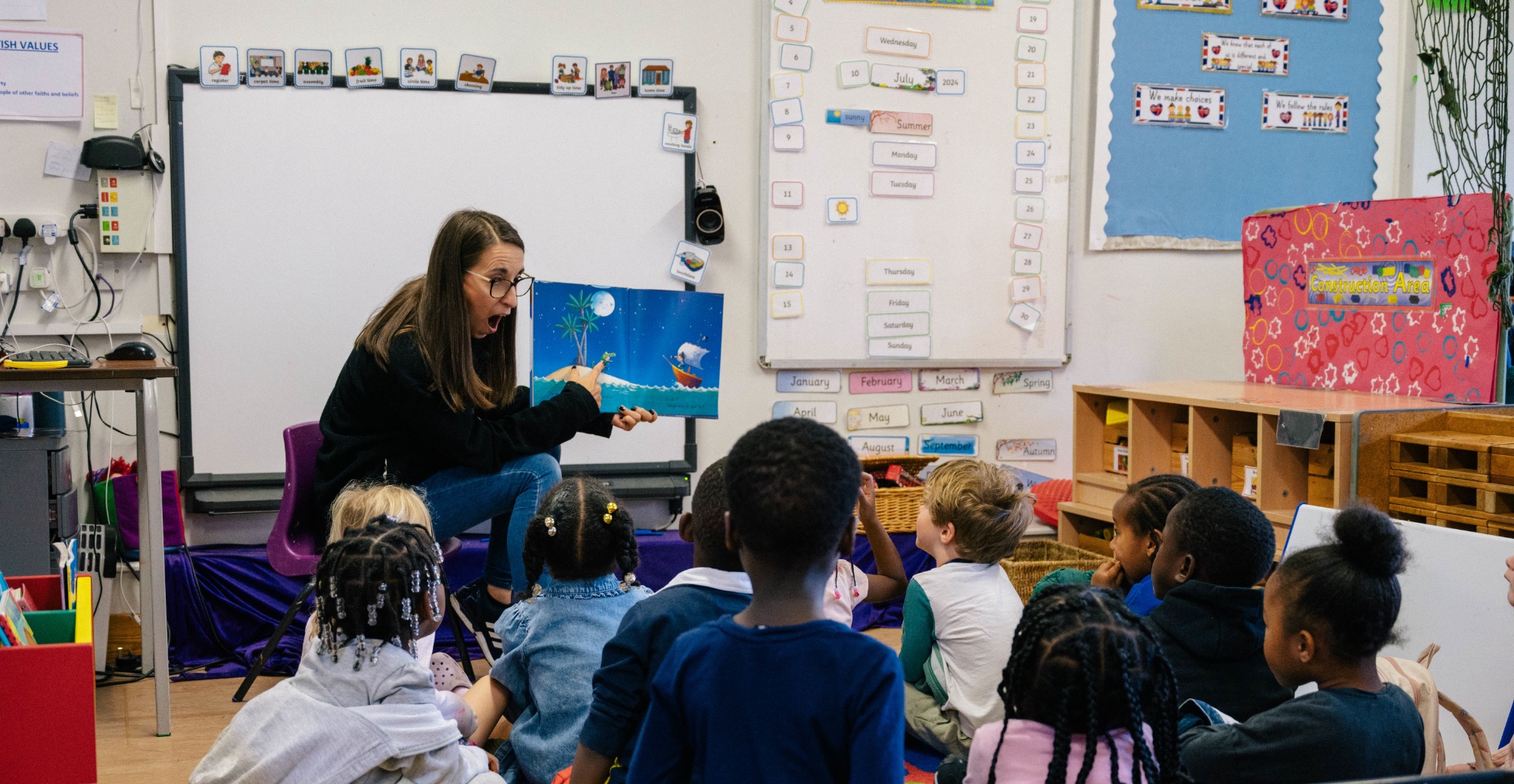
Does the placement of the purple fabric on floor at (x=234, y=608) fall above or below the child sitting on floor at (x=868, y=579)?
below

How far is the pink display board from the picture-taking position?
9.09 feet

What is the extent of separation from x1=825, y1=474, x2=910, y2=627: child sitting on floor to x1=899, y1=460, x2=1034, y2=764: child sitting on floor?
0.31 ft

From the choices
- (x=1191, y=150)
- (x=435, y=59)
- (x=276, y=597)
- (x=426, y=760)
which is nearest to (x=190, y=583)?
(x=276, y=597)

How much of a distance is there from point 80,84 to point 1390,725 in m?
3.64

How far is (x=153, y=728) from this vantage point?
2.72 m

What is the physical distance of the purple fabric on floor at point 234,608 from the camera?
3.26 meters

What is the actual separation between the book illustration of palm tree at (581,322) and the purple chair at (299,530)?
1.92 ft

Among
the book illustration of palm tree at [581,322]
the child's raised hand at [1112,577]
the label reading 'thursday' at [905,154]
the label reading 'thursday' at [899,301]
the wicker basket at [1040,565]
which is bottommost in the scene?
the wicker basket at [1040,565]

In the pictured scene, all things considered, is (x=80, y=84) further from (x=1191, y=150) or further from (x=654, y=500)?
(x=1191, y=150)

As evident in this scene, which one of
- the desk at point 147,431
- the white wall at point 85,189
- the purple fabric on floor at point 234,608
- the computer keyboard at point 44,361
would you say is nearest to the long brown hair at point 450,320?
the desk at point 147,431

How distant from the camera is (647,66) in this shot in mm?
3756

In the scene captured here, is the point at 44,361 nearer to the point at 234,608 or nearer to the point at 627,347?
the point at 234,608

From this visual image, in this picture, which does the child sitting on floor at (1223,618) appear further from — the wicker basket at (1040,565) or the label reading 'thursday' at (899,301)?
the label reading 'thursday' at (899,301)

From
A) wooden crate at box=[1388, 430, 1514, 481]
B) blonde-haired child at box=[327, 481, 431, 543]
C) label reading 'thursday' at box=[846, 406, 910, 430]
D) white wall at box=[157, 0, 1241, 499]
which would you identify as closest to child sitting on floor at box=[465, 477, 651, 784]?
blonde-haired child at box=[327, 481, 431, 543]
